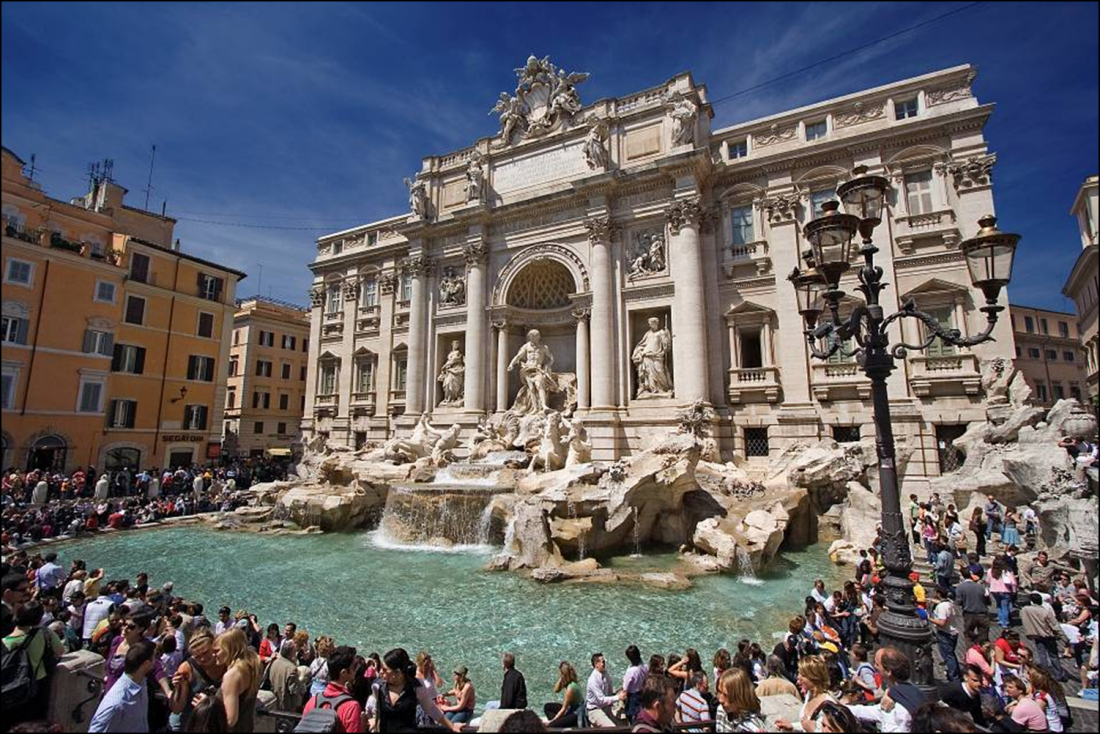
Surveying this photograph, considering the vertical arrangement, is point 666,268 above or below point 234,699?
above

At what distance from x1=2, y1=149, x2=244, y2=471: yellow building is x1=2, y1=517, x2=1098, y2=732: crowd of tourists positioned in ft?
5.22

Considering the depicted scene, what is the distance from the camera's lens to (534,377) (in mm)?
21156

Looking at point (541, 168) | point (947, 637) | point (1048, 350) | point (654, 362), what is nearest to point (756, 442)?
point (654, 362)

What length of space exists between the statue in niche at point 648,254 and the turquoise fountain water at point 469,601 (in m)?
11.3

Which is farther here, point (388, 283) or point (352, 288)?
point (352, 288)

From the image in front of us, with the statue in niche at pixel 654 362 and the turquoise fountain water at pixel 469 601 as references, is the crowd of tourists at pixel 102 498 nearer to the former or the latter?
the turquoise fountain water at pixel 469 601

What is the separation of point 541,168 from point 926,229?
1472 centimetres

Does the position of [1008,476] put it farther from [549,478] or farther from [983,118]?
[983,118]

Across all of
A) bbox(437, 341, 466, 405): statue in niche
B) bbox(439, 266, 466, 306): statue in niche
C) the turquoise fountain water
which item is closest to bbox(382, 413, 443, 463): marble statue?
bbox(437, 341, 466, 405): statue in niche

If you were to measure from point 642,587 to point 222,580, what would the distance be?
8.29 metres

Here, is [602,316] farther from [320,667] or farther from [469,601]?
[320,667]

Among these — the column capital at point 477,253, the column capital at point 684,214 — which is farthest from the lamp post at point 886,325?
the column capital at point 477,253

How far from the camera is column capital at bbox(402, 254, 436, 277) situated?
25.2 meters

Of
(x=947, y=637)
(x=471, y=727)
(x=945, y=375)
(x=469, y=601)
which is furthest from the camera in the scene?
(x=945, y=375)
